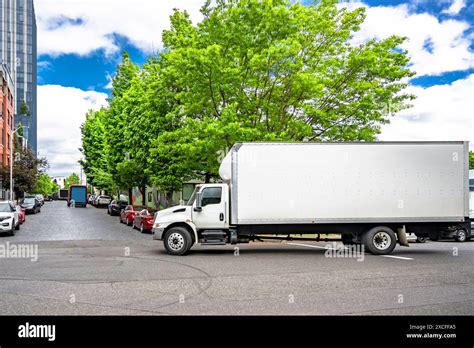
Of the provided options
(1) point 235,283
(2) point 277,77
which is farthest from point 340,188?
(2) point 277,77

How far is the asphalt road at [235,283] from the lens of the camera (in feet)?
24.7

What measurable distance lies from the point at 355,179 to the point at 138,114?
2349cm

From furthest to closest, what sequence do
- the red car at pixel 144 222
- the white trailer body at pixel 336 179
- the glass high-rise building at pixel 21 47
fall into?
1. the glass high-rise building at pixel 21 47
2. the red car at pixel 144 222
3. the white trailer body at pixel 336 179

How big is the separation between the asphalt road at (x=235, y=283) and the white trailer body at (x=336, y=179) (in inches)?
54.8

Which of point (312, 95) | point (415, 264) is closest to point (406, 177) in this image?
point (415, 264)

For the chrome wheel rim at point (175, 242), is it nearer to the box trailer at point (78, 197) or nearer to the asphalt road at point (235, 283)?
the asphalt road at point (235, 283)

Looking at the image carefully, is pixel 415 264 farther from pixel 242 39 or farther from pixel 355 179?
pixel 242 39

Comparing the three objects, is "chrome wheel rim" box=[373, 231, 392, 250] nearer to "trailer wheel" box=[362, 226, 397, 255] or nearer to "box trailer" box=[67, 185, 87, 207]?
"trailer wheel" box=[362, 226, 397, 255]

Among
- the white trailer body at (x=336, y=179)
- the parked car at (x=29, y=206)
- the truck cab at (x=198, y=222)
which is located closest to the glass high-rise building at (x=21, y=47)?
the parked car at (x=29, y=206)

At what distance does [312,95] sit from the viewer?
2342 cm

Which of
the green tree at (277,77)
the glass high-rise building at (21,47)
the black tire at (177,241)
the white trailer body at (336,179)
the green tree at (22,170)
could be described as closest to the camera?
the white trailer body at (336,179)

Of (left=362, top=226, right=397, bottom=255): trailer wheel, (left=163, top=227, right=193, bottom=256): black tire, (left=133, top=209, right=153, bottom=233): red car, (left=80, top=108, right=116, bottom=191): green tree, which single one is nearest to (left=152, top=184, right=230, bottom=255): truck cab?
(left=163, top=227, right=193, bottom=256): black tire

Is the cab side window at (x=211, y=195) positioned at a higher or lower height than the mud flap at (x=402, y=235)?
higher
